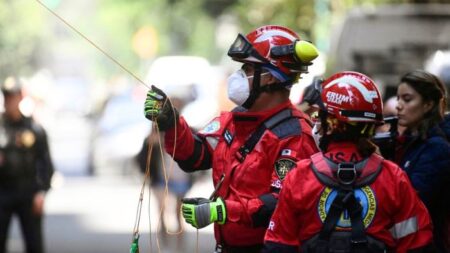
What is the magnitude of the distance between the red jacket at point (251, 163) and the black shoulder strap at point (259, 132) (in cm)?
2

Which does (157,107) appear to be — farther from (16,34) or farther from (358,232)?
(16,34)

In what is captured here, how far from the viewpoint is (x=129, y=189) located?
26.2m

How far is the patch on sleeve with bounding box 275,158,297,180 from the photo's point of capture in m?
6.45

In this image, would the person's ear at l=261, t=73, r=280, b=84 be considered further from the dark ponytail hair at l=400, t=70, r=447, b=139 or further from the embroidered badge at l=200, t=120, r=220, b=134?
the dark ponytail hair at l=400, t=70, r=447, b=139

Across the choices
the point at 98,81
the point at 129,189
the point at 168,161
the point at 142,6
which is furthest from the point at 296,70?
the point at 98,81

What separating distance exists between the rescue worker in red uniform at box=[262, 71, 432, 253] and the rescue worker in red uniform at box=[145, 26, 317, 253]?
611 millimetres

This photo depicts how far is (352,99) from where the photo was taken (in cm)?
589

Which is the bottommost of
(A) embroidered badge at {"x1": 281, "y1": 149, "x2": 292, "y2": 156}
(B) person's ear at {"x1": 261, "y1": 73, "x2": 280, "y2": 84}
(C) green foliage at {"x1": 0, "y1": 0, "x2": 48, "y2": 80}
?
(A) embroidered badge at {"x1": 281, "y1": 149, "x2": 292, "y2": 156}

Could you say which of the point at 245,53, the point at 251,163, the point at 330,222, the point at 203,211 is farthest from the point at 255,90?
the point at 330,222

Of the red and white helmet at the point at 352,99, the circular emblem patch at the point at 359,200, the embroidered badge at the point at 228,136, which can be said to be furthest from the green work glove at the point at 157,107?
the circular emblem patch at the point at 359,200

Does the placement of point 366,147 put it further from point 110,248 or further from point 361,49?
point 361,49

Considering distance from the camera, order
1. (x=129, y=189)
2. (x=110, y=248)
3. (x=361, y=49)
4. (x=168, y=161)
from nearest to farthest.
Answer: (x=168, y=161), (x=110, y=248), (x=361, y=49), (x=129, y=189)

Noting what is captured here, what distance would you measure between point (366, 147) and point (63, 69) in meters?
83.6

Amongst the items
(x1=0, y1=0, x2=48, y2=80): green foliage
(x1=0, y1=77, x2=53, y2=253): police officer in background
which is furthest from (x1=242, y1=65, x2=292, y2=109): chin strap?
(x1=0, y1=0, x2=48, y2=80): green foliage
